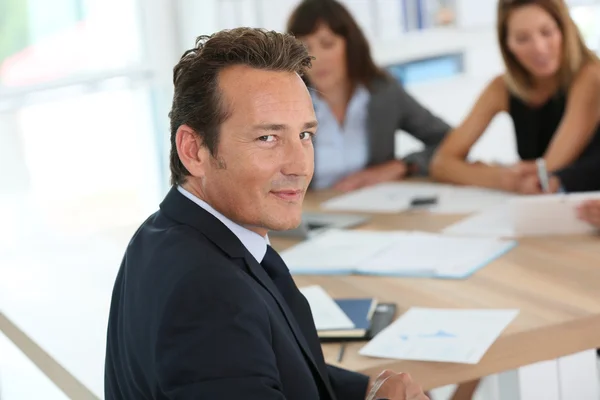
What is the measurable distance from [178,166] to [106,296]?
1.42 m

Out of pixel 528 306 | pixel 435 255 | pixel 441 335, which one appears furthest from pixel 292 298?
pixel 435 255

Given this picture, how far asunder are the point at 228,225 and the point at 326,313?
578 mm

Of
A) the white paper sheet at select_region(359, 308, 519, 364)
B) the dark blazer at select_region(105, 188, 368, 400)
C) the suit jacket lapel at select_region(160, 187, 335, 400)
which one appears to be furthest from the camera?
the white paper sheet at select_region(359, 308, 519, 364)

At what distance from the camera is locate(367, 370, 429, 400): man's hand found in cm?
143

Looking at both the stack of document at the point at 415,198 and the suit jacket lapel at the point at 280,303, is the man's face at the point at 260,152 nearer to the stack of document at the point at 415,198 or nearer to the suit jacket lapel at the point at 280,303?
the suit jacket lapel at the point at 280,303

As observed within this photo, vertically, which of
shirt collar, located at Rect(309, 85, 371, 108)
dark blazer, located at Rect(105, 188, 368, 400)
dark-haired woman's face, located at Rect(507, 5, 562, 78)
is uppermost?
dark-haired woman's face, located at Rect(507, 5, 562, 78)

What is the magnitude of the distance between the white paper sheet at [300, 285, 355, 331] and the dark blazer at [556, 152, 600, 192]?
1.10 m

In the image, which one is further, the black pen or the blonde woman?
the blonde woman

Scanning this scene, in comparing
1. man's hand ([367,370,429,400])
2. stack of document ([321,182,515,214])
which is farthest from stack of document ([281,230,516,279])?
man's hand ([367,370,429,400])

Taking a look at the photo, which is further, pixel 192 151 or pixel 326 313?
pixel 326 313

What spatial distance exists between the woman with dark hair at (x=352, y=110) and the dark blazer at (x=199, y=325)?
193cm

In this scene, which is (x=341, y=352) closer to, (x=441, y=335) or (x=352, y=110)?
(x=441, y=335)

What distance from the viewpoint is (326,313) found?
1.92 meters

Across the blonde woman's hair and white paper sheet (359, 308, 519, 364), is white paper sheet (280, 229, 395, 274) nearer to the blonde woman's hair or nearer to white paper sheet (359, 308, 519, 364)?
white paper sheet (359, 308, 519, 364)
